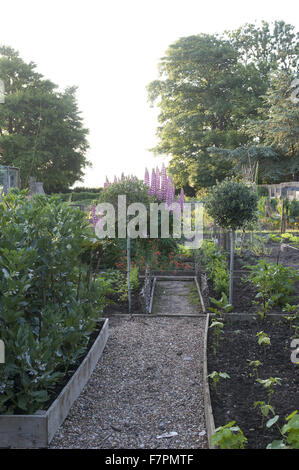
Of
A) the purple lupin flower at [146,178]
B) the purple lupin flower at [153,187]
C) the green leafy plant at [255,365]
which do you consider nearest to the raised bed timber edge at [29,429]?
the green leafy plant at [255,365]

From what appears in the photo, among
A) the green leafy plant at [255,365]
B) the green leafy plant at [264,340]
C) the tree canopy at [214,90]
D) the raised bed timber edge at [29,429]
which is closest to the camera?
the raised bed timber edge at [29,429]

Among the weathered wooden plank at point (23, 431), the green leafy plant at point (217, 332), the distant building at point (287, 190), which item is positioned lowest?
the weathered wooden plank at point (23, 431)

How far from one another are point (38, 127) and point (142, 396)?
2908 cm

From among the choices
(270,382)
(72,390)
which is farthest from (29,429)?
(270,382)

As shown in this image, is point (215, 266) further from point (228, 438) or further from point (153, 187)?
point (228, 438)

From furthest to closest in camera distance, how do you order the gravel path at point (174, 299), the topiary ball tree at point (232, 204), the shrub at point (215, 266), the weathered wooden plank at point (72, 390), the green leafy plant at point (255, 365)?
the shrub at point (215, 266) → the gravel path at point (174, 299) → the topiary ball tree at point (232, 204) → the green leafy plant at point (255, 365) → the weathered wooden plank at point (72, 390)

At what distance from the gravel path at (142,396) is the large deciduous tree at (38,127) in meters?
25.4

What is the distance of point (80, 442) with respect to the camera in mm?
2551

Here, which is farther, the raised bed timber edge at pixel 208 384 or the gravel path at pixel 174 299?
the gravel path at pixel 174 299

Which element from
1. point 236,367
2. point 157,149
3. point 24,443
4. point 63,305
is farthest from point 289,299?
point 157,149

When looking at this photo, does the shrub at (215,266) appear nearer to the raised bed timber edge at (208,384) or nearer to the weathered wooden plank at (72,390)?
the raised bed timber edge at (208,384)

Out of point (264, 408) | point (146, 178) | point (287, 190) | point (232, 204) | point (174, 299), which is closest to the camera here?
point (264, 408)

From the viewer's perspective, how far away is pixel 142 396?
3.18 m

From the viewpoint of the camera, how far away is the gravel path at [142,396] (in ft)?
8.51
